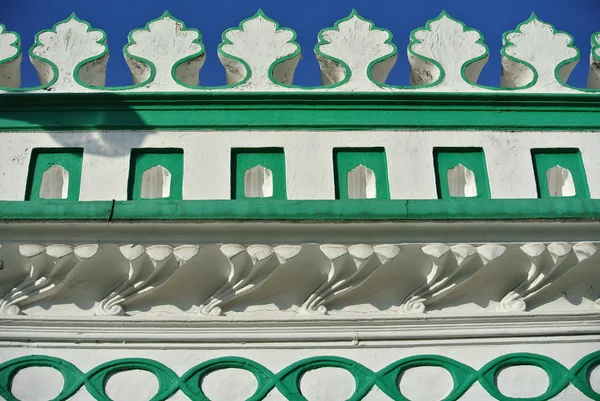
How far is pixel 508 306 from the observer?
13.9 ft

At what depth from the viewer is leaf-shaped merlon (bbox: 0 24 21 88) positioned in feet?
16.7

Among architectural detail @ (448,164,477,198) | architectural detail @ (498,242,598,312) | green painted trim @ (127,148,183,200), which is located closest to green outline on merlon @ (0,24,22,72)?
green painted trim @ (127,148,183,200)

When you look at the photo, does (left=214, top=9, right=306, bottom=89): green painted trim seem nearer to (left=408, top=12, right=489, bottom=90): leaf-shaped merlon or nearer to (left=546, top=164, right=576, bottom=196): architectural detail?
(left=408, top=12, right=489, bottom=90): leaf-shaped merlon

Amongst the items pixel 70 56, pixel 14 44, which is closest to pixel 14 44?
pixel 14 44

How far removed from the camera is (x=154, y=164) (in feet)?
15.3

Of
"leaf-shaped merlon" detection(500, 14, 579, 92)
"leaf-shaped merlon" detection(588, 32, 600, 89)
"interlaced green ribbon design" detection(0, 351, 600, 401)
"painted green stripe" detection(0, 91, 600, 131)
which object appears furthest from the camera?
"leaf-shaped merlon" detection(588, 32, 600, 89)

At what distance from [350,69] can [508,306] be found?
1.50 metres

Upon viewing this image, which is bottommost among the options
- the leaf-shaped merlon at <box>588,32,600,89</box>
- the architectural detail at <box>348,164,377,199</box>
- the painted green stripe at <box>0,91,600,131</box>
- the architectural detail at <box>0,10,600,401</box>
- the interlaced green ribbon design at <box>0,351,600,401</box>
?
the interlaced green ribbon design at <box>0,351,600,401</box>

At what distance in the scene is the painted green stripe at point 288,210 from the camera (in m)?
4.10

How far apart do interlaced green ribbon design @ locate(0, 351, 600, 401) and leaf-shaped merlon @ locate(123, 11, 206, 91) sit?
59.0 inches

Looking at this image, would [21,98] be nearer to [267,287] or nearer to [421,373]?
[267,287]

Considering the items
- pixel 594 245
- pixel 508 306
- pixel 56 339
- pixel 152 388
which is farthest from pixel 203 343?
pixel 594 245

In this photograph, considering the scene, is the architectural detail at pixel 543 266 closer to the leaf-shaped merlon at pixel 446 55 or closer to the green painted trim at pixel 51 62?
the leaf-shaped merlon at pixel 446 55

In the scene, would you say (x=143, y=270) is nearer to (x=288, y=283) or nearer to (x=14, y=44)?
(x=288, y=283)
